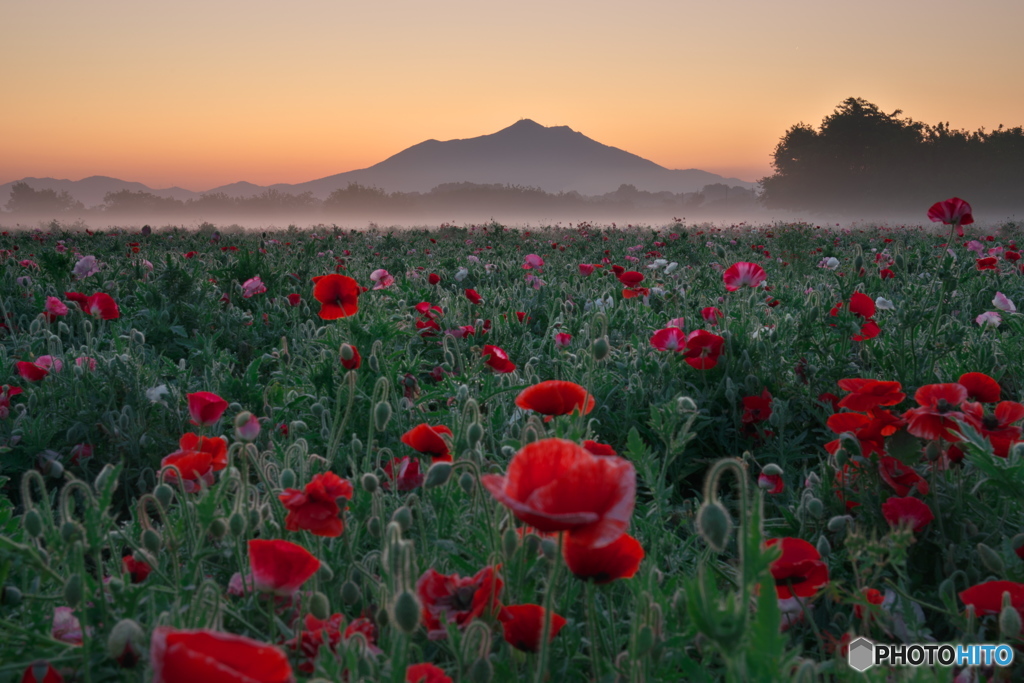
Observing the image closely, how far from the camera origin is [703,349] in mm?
2477

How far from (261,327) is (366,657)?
3784 millimetres

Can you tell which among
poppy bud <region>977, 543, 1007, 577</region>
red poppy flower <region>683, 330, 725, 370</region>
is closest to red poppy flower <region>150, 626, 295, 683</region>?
poppy bud <region>977, 543, 1007, 577</region>

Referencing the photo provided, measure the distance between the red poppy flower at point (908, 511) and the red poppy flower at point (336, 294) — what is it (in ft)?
5.71

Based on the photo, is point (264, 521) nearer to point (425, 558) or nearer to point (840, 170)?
point (425, 558)

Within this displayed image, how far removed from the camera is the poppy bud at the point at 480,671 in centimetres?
87

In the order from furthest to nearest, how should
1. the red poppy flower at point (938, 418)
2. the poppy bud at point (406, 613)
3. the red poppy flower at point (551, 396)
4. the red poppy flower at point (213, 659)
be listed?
the red poppy flower at point (938, 418), the red poppy flower at point (551, 396), the poppy bud at point (406, 613), the red poppy flower at point (213, 659)

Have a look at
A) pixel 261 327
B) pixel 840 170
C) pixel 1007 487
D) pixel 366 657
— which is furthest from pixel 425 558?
pixel 840 170

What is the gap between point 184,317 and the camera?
164 inches

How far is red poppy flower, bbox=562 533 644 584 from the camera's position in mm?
881

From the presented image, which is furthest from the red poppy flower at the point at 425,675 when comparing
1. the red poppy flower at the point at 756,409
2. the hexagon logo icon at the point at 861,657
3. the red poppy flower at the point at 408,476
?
the red poppy flower at the point at 756,409

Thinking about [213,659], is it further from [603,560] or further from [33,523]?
[33,523]

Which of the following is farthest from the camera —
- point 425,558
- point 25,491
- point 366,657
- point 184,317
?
point 184,317

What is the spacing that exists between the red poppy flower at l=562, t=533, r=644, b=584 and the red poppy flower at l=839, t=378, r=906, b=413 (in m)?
0.94

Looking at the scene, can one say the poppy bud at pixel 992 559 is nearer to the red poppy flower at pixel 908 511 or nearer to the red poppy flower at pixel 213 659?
the red poppy flower at pixel 908 511
